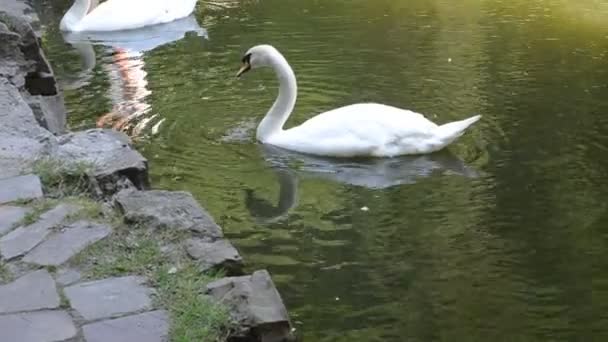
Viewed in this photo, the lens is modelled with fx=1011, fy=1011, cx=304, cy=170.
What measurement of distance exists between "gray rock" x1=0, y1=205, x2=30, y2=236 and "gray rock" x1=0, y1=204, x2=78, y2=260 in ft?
0.17

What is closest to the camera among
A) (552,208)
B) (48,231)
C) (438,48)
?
(48,231)

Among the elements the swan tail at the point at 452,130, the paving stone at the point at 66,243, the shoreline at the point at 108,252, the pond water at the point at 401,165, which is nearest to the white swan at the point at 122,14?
the pond water at the point at 401,165

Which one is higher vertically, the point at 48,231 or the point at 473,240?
the point at 48,231

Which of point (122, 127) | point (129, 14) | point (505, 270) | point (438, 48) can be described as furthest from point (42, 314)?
point (129, 14)

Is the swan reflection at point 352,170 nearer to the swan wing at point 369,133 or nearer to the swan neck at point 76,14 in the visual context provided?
the swan wing at point 369,133

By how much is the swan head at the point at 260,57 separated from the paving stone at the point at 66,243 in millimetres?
3147

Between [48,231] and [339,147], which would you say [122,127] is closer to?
[339,147]

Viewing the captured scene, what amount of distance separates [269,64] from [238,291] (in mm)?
3669

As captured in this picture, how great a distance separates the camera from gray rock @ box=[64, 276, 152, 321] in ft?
11.1

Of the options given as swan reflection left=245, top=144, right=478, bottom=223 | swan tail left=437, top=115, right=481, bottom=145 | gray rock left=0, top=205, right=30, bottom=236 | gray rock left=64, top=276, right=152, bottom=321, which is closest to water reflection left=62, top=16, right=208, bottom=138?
swan reflection left=245, top=144, right=478, bottom=223

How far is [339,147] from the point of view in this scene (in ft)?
21.1

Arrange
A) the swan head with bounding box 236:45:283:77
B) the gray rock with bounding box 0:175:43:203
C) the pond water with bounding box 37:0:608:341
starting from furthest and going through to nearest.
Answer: the swan head with bounding box 236:45:283:77 → the pond water with bounding box 37:0:608:341 → the gray rock with bounding box 0:175:43:203

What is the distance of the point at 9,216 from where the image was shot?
406cm

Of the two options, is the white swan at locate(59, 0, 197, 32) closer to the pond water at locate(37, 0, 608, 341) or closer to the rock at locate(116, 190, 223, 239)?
the pond water at locate(37, 0, 608, 341)
